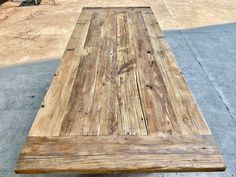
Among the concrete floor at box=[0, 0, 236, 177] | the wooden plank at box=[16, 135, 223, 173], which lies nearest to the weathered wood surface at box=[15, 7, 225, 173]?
→ the wooden plank at box=[16, 135, 223, 173]

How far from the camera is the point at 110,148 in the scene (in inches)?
41.9

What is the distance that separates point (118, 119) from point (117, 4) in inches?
168

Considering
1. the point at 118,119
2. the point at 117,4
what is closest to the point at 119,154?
the point at 118,119

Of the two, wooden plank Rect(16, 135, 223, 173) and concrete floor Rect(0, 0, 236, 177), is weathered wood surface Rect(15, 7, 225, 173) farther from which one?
concrete floor Rect(0, 0, 236, 177)

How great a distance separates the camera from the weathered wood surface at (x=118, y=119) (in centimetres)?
100

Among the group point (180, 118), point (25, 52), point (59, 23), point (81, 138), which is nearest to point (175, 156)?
point (180, 118)

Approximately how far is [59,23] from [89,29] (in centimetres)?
213

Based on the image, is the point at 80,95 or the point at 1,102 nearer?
the point at 80,95

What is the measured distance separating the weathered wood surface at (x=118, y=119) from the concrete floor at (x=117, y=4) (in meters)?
0.56

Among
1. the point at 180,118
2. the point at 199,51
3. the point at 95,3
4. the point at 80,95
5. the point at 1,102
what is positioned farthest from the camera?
the point at 95,3

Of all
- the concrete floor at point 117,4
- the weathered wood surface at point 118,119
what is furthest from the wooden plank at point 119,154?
the concrete floor at point 117,4

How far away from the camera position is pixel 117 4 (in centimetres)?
512

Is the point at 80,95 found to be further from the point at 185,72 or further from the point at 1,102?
the point at 185,72

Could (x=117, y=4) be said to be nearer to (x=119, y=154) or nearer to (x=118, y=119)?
(x=118, y=119)
